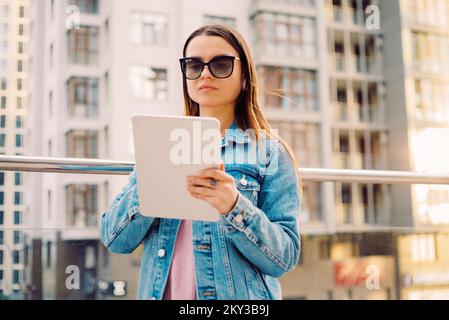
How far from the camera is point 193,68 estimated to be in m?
0.65

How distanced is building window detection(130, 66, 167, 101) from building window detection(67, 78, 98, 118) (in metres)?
0.63

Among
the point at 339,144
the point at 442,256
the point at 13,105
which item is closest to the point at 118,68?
the point at 339,144

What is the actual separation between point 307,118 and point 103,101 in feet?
8.60

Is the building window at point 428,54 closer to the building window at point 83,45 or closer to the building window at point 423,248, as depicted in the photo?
the building window at point 83,45

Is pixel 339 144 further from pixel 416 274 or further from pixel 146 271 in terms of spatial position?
pixel 146 271

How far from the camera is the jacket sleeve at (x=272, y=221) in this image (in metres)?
0.56

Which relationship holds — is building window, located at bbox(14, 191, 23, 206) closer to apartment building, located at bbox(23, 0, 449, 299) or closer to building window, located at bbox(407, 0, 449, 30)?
apartment building, located at bbox(23, 0, 449, 299)

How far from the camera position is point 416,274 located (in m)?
1.03

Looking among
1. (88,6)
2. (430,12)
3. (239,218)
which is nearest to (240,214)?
(239,218)

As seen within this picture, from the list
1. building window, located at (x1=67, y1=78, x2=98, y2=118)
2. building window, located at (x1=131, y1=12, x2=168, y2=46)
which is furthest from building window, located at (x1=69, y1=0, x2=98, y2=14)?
building window, located at (x1=67, y1=78, x2=98, y2=118)

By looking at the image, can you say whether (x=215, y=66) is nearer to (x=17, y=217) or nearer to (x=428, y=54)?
(x=17, y=217)

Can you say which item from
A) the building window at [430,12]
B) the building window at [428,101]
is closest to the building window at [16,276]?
the building window at [428,101]

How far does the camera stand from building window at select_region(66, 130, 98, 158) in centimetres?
653

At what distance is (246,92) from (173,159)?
0.55 ft
